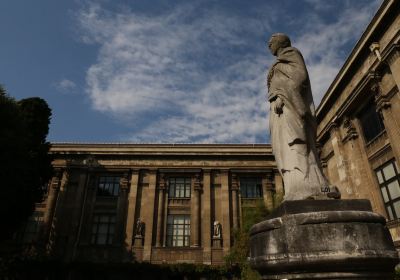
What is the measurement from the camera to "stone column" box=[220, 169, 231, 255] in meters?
23.4

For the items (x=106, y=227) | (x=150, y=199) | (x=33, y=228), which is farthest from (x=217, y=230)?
(x=33, y=228)

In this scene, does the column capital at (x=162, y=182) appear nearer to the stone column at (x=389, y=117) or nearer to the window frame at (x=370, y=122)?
the window frame at (x=370, y=122)

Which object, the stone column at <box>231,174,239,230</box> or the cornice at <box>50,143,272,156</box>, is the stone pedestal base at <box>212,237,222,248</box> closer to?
the stone column at <box>231,174,239,230</box>

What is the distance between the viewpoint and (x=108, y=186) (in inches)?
1023

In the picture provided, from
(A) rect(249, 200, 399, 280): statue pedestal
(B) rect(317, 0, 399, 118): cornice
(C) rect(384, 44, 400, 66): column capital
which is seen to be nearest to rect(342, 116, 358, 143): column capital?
(B) rect(317, 0, 399, 118): cornice

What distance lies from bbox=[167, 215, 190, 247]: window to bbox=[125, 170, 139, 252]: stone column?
297cm

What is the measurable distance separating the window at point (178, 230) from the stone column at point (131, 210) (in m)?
2.97

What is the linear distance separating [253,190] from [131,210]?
35.2 feet

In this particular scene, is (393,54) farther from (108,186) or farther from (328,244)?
(108,186)

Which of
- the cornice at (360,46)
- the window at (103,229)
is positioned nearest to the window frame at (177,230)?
the window at (103,229)

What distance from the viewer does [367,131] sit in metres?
18.2

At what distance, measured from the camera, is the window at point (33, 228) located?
78.3 feet

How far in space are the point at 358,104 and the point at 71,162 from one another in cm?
2309

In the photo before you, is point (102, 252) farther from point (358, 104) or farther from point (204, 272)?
point (358, 104)
